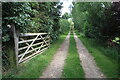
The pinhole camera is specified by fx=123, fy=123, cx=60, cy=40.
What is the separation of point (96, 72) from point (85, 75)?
59 centimetres

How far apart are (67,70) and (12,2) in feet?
11.0

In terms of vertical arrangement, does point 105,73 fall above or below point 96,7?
below

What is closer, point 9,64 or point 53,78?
point 53,78

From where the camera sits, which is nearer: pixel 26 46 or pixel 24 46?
pixel 26 46

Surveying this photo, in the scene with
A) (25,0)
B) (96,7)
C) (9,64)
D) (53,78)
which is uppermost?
(96,7)

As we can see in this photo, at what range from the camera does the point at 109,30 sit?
27.2ft

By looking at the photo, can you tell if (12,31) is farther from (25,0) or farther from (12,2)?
(25,0)

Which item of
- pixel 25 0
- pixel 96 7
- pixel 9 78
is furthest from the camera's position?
pixel 96 7

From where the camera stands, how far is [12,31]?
4.77 meters

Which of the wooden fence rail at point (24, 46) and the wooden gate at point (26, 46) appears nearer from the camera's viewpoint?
the wooden fence rail at point (24, 46)

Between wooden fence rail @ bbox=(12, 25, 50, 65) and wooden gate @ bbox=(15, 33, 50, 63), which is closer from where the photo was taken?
wooden fence rail @ bbox=(12, 25, 50, 65)

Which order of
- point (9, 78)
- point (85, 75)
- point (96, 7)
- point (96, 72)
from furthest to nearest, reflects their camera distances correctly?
point (96, 7), point (96, 72), point (85, 75), point (9, 78)

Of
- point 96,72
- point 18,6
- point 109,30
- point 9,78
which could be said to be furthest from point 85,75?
point 109,30

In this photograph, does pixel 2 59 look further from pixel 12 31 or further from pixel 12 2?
pixel 12 2
